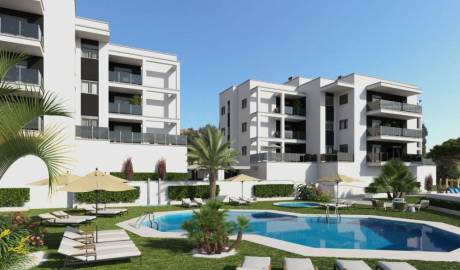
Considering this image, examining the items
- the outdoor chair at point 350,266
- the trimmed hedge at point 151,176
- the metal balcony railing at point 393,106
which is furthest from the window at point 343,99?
the outdoor chair at point 350,266

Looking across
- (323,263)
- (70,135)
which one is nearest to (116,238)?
(323,263)

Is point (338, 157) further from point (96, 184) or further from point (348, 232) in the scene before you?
point (96, 184)

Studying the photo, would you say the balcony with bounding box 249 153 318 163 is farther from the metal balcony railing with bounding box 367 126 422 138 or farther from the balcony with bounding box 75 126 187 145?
the balcony with bounding box 75 126 187 145

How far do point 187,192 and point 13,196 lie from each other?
39.5ft

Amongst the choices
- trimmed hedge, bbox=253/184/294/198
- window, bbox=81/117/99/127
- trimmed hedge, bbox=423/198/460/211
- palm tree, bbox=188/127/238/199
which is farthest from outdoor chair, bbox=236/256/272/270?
window, bbox=81/117/99/127

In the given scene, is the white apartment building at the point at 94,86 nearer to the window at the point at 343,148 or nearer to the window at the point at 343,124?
the window at the point at 343,148

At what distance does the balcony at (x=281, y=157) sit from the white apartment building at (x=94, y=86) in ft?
29.3

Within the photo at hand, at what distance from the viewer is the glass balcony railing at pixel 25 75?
70.0ft

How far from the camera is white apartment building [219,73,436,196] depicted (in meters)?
34.7

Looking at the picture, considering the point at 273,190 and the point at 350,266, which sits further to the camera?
the point at 273,190

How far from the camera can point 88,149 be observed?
25.1 meters

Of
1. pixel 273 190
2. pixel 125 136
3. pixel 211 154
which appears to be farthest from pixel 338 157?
pixel 125 136

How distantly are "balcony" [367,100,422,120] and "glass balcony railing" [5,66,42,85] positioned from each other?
111 ft

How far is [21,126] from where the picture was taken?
683 centimetres
